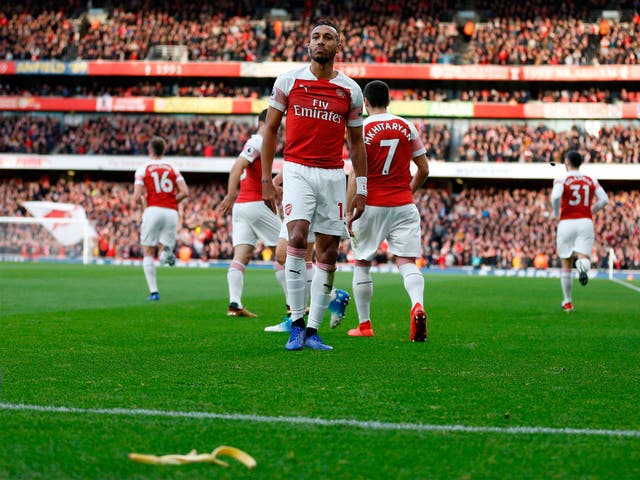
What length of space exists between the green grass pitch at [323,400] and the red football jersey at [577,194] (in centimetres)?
340

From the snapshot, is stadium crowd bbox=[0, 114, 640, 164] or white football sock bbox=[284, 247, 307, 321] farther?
stadium crowd bbox=[0, 114, 640, 164]

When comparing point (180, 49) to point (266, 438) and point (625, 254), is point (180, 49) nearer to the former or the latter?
point (625, 254)

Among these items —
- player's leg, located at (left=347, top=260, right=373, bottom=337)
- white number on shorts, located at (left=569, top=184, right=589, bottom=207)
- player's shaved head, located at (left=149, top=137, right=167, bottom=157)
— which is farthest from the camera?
player's shaved head, located at (left=149, top=137, right=167, bottom=157)

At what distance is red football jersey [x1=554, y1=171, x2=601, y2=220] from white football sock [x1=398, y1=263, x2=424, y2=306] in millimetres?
4989

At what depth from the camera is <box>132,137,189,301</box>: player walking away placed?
13492 mm

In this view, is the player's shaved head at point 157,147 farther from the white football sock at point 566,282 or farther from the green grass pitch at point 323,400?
the white football sock at point 566,282

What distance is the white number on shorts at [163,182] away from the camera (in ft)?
44.5

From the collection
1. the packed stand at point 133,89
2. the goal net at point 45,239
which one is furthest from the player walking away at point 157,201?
the packed stand at point 133,89

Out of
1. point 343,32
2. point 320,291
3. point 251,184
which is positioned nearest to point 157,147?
point 251,184

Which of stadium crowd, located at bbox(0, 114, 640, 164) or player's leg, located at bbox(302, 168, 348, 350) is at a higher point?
stadium crowd, located at bbox(0, 114, 640, 164)

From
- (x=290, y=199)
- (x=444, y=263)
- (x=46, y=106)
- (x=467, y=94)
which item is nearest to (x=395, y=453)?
(x=290, y=199)

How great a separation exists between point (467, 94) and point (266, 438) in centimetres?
4397

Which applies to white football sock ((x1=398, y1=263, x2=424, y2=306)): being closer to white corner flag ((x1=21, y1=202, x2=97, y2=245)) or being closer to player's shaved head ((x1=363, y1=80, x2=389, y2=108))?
player's shaved head ((x1=363, y1=80, x2=389, y2=108))

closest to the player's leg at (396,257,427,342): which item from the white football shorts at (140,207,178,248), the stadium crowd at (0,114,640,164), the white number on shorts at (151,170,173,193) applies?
the white number on shorts at (151,170,173,193)
